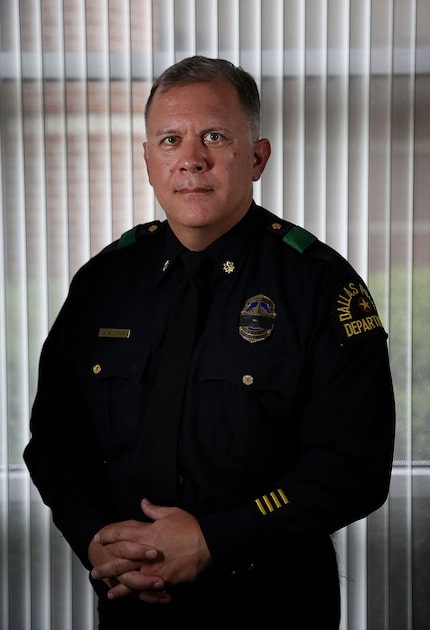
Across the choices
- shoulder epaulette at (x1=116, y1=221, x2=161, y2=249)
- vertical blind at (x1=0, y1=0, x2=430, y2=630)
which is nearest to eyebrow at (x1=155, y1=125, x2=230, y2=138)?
shoulder epaulette at (x1=116, y1=221, x2=161, y2=249)

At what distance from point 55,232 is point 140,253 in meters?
0.99

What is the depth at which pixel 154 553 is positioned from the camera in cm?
122

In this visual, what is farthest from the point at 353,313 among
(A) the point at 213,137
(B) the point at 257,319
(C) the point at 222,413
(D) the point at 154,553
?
(D) the point at 154,553

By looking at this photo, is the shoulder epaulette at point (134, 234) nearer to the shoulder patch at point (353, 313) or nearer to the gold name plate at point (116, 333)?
the gold name plate at point (116, 333)

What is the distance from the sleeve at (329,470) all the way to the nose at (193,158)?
0.34 meters

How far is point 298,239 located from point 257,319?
0.17 metres

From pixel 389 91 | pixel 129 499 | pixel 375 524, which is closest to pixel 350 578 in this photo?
pixel 375 524

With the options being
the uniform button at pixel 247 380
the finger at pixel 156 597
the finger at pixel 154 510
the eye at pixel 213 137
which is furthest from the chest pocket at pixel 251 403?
the eye at pixel 213 137

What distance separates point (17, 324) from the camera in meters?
2.46

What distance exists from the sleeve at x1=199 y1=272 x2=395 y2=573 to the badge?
0.10 metres

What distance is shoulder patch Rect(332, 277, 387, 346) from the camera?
1.24 metres

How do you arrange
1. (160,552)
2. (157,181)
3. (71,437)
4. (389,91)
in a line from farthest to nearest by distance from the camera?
(389,91) < (71,437) < (157,181) < (160,552)

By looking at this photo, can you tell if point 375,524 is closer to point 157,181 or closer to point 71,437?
point 71,437

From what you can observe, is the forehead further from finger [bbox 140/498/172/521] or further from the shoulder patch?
finger [bbox 140/498/172/521]
